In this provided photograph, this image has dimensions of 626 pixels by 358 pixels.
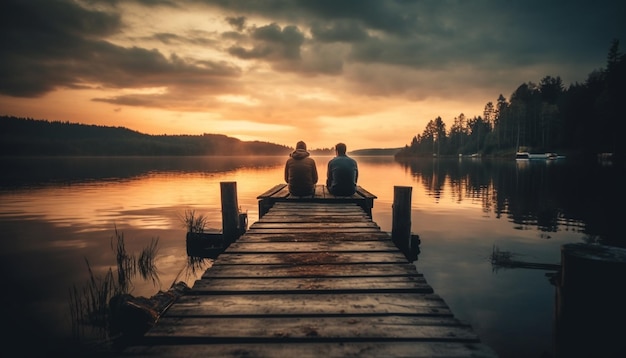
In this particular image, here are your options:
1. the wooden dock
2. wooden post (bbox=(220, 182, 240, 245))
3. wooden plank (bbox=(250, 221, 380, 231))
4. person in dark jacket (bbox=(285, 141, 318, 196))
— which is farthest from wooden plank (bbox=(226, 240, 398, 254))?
person in dark jacket (bbox=(285, 141, 318, 196))

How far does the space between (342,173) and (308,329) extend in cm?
766

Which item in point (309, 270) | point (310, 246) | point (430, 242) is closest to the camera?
point (309, 270)

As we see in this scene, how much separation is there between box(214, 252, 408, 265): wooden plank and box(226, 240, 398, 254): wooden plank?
197 millimetres

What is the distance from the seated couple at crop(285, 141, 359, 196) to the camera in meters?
9.91

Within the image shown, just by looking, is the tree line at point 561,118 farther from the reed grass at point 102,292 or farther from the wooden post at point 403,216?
the reed grass at point 102,292

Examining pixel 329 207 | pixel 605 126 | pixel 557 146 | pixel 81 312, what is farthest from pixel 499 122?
pixel 81 312

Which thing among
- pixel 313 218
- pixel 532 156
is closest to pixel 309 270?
pixel 313 218

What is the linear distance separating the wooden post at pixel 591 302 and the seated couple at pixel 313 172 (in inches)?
261

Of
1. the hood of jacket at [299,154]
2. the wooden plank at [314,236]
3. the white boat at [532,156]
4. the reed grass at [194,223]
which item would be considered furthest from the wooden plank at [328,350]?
the white boat at [532,156]

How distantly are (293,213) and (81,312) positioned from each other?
5.58 m

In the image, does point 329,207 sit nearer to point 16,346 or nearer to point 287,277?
point 287,277

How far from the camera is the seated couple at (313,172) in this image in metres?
9.91

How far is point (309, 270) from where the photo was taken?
13.9 feet

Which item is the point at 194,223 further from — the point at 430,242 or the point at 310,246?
the point at 310,246
